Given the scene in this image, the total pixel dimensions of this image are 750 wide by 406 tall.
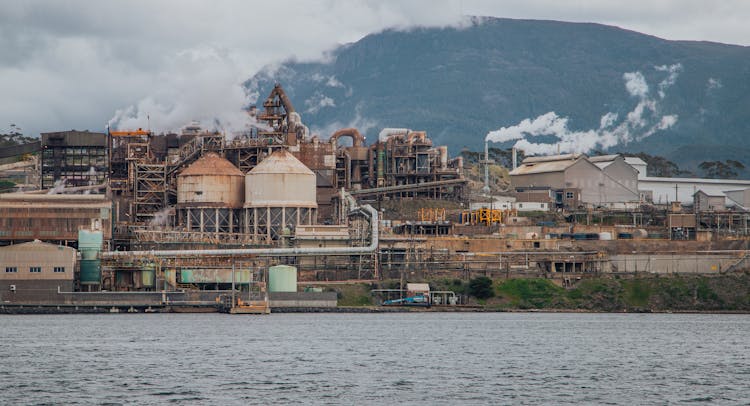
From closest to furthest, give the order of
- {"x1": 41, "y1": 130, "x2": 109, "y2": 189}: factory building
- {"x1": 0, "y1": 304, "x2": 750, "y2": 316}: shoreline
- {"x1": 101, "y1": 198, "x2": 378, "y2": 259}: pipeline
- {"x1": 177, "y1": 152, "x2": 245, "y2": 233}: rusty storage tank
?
{"x1": 0, "y1": 304, "x2": 750, "y2": 316}: shoreline, {"x1": 101, "y1": 198, "x2": 378, "y2": 259}: pipeline, {"x1": 177, "y1": 152, "x2": 245, "y2": 233}: rusty storage tank, {"x1": 41, "y1": 130, "x2": 109, "y2": 189}: factory building

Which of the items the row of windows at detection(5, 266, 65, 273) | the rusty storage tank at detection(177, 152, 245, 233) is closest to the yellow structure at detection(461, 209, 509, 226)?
the rusty storage tank at detection(177, 152, 245, 233)

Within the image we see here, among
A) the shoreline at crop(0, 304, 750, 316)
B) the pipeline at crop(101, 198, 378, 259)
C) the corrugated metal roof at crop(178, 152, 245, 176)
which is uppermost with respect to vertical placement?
the corrugated metal roof at crop(178, 152, 245, 176)

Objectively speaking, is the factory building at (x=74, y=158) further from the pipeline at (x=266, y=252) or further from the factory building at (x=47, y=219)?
the pipeline at (x=266, y=252)

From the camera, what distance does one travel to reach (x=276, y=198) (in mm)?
174000

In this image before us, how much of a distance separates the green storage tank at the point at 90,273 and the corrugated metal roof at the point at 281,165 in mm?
35865

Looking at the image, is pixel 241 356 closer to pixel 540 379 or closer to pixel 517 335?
pixel 540 379

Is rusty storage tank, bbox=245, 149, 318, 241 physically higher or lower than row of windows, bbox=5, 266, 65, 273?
higher

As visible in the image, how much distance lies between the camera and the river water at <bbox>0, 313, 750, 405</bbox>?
2847 inches

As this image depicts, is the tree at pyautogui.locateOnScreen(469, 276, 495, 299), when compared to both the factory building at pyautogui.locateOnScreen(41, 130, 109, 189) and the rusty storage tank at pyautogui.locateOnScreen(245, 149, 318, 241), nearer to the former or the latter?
the rusty storage tank at pyautogui.locateOnScreen(245, 149, 318, 241)

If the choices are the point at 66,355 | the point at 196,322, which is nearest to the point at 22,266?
the point at 196,322

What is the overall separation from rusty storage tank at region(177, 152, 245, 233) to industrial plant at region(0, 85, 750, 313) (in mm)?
188

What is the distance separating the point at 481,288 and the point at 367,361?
63951 millimetres

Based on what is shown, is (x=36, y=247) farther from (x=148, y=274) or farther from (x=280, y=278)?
(x=280, y=278)

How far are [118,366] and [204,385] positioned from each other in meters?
12.2
